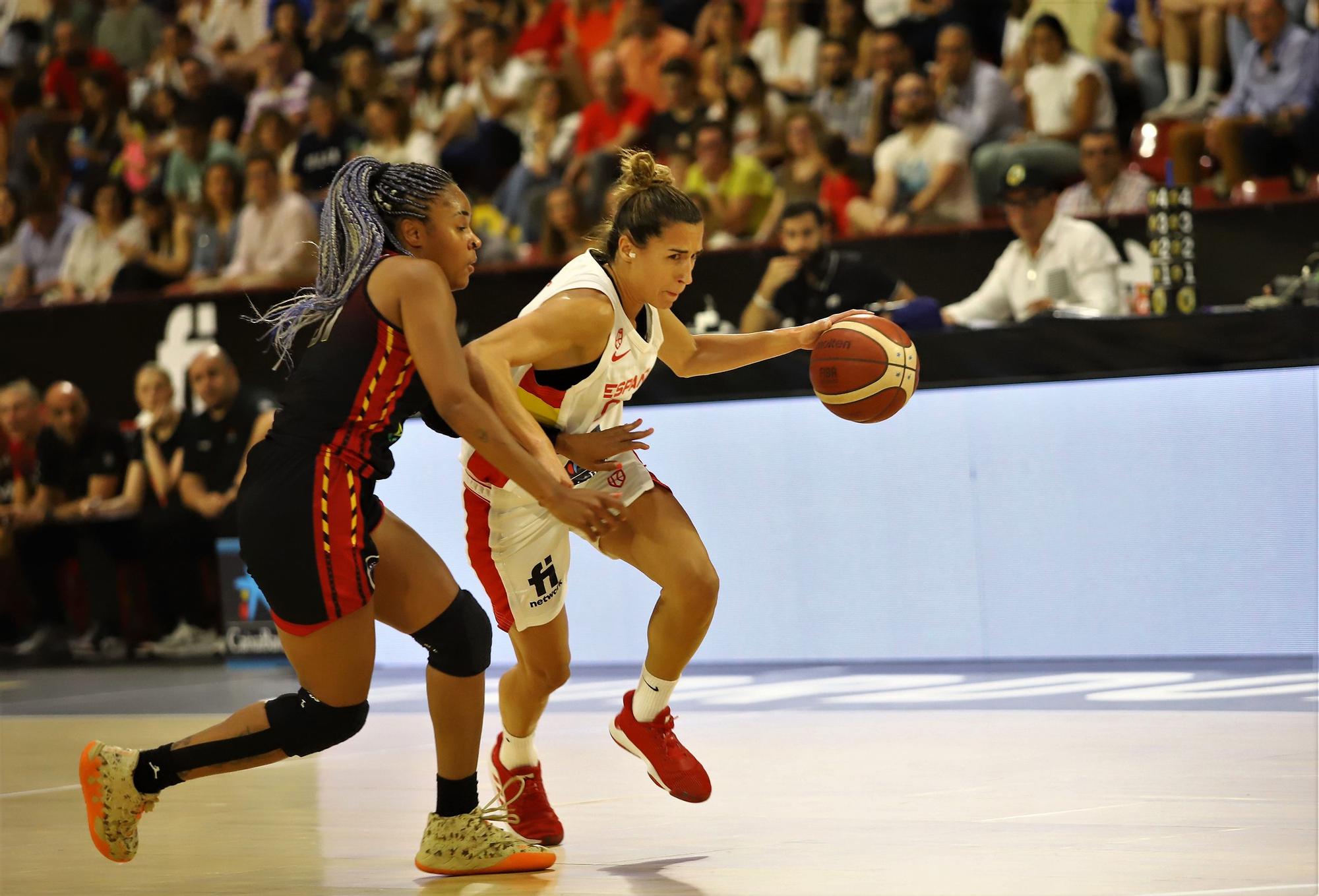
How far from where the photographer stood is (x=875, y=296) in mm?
8391

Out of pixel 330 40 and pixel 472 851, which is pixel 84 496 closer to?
pixel 330 40

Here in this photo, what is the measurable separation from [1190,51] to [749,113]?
2614mm

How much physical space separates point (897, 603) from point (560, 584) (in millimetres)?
3441

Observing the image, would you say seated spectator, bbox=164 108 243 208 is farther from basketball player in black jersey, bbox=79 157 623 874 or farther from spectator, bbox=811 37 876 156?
basketball player in black jersey, bbox=79 157 623 874

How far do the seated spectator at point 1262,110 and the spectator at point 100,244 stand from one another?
7.30 m

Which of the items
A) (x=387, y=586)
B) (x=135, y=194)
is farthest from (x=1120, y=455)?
(x=135, y=194)

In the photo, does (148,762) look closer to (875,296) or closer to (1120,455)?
(1120,455)

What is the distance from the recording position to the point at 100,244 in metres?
12.2

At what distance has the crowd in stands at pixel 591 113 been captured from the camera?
30.7 feet

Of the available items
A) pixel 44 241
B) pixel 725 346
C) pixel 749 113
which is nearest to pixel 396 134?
pixel 749 113

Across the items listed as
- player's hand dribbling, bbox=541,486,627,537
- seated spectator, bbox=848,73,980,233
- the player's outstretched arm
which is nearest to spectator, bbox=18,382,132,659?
seated spectator, bbox=848,73,980,233

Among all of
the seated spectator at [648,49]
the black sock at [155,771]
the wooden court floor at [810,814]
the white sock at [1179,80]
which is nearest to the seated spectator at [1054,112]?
the white sock at [1179,80]

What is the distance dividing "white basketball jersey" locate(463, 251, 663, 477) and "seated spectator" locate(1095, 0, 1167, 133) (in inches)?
239

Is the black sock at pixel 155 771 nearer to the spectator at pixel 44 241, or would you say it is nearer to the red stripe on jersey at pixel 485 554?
the red stripe on jersey at pixel 485 554
